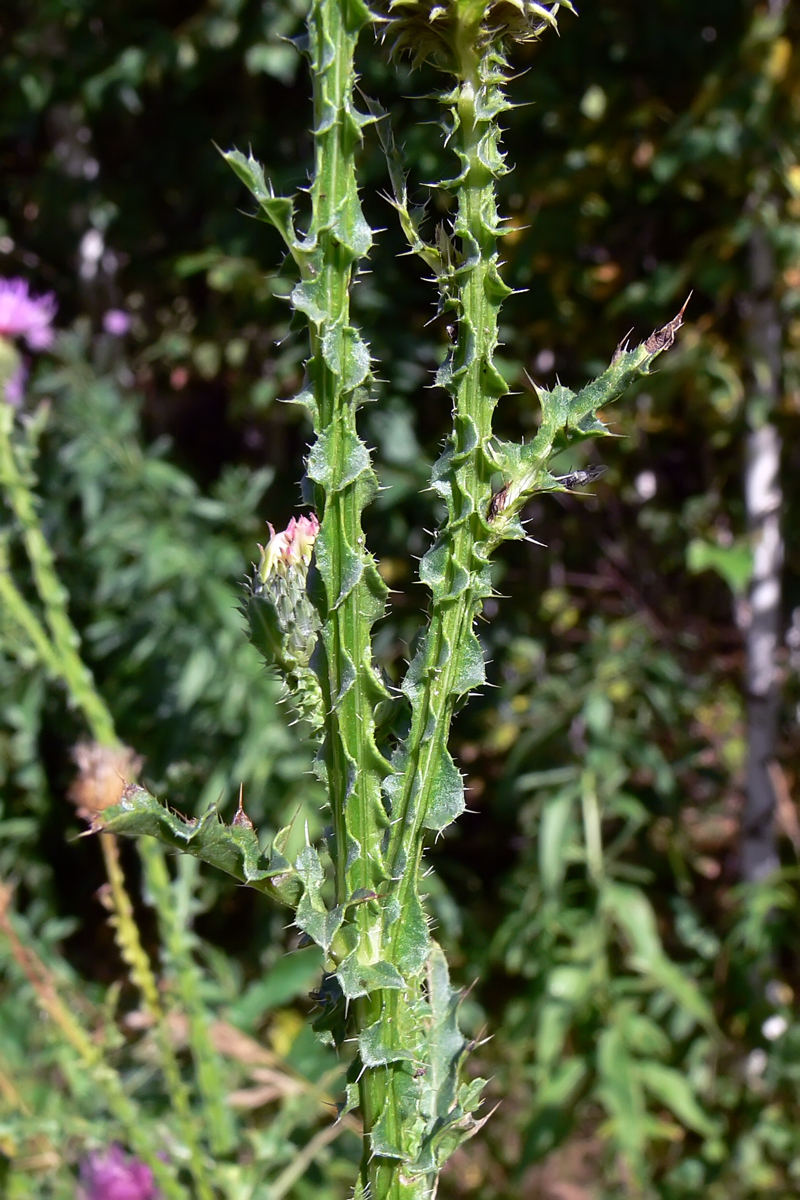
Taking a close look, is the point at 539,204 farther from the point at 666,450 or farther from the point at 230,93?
the point at 230,93

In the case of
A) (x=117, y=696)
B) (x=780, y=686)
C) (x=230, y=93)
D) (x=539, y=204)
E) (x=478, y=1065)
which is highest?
(x=230, y=93)

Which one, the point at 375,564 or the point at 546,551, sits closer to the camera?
the point at 375,564

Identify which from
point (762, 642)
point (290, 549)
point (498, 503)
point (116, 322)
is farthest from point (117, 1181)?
point (116, 322)

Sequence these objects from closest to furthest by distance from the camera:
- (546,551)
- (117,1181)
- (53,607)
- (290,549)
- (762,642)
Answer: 1. (290,549)
2. (53,607)
3. (117,1181)
4. (762,642)
5. (546,551)

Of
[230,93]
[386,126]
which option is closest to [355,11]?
[386,126]

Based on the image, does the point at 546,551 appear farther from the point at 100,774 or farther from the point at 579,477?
the point at 579,477

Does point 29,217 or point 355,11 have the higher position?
point 29,217

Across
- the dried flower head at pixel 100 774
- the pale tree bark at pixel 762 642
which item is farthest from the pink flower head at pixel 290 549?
the pale tree bark at pixel 762 642
